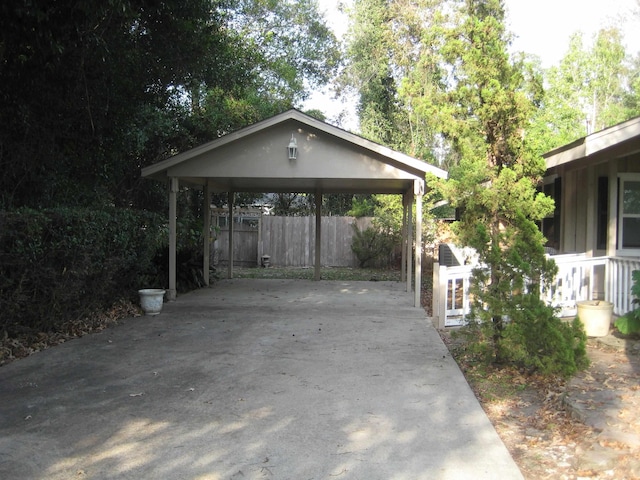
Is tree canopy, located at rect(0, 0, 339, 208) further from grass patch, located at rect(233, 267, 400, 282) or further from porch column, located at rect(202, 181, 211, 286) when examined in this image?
grass patch, located at rect(233, 267, 400, 282)

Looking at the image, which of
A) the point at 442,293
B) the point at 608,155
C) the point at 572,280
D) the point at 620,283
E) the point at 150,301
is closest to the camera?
the point at 620,283

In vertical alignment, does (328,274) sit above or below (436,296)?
below

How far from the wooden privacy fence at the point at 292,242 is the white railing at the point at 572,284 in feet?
38.2

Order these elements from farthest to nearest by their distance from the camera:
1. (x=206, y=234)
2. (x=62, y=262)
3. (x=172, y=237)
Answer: (x=206, y=234), (x=172, y=237), (x=62, y=262)

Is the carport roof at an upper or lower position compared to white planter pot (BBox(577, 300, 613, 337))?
upper

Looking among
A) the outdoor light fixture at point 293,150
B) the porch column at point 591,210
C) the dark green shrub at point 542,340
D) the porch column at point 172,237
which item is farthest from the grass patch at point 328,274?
the dark green shrub at point 542,340

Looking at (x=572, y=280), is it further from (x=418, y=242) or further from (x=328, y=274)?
(x=328, y=274)

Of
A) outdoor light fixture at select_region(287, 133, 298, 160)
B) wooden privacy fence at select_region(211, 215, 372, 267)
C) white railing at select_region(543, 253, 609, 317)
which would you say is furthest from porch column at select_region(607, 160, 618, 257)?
wooden privacy fence at select_region(211, 215, 372, 267)

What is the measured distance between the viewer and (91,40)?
293 inches

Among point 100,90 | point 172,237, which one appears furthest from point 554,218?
point 100,90

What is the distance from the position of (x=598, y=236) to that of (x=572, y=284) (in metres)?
1.25

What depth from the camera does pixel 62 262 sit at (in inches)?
287

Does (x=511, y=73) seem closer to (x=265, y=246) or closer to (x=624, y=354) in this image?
(x=624, y=354)

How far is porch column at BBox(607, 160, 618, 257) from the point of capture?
8.46 m
